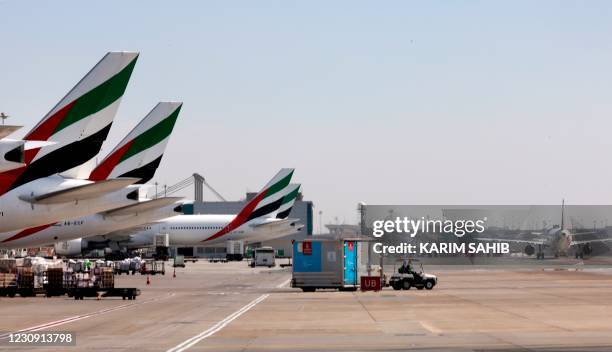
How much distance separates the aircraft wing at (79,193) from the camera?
42781 millimetres

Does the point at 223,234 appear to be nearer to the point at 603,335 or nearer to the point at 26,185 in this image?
the point at 26,185

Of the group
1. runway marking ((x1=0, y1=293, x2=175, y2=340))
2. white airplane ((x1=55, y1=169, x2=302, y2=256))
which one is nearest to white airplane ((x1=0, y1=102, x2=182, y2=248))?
runway marking ((x1=0, y1=293, x2=175, y2=340))

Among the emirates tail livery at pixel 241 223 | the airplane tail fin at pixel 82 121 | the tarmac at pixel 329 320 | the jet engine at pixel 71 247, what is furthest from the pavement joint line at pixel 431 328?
the emirates tail livery at pixel 241 223

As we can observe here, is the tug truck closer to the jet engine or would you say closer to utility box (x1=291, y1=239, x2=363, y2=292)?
the jet engine

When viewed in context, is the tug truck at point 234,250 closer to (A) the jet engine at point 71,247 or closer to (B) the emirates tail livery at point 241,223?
(B) the emirates tail livery at point 241,223

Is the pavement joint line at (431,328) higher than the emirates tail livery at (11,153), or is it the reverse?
the emirates tail livery at (11,153)

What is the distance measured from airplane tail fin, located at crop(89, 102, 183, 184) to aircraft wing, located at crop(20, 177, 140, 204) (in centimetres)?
1254

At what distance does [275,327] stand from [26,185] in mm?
13247

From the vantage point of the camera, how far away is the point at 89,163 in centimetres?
4825

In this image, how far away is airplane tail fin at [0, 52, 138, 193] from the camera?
44.9 metres

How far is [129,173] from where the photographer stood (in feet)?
192

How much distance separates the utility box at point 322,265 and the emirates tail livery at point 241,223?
70.8 meters

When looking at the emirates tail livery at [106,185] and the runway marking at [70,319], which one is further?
the emirates tail livery at [106,185]

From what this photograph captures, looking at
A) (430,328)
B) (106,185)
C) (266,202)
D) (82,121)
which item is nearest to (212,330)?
(430,328)
